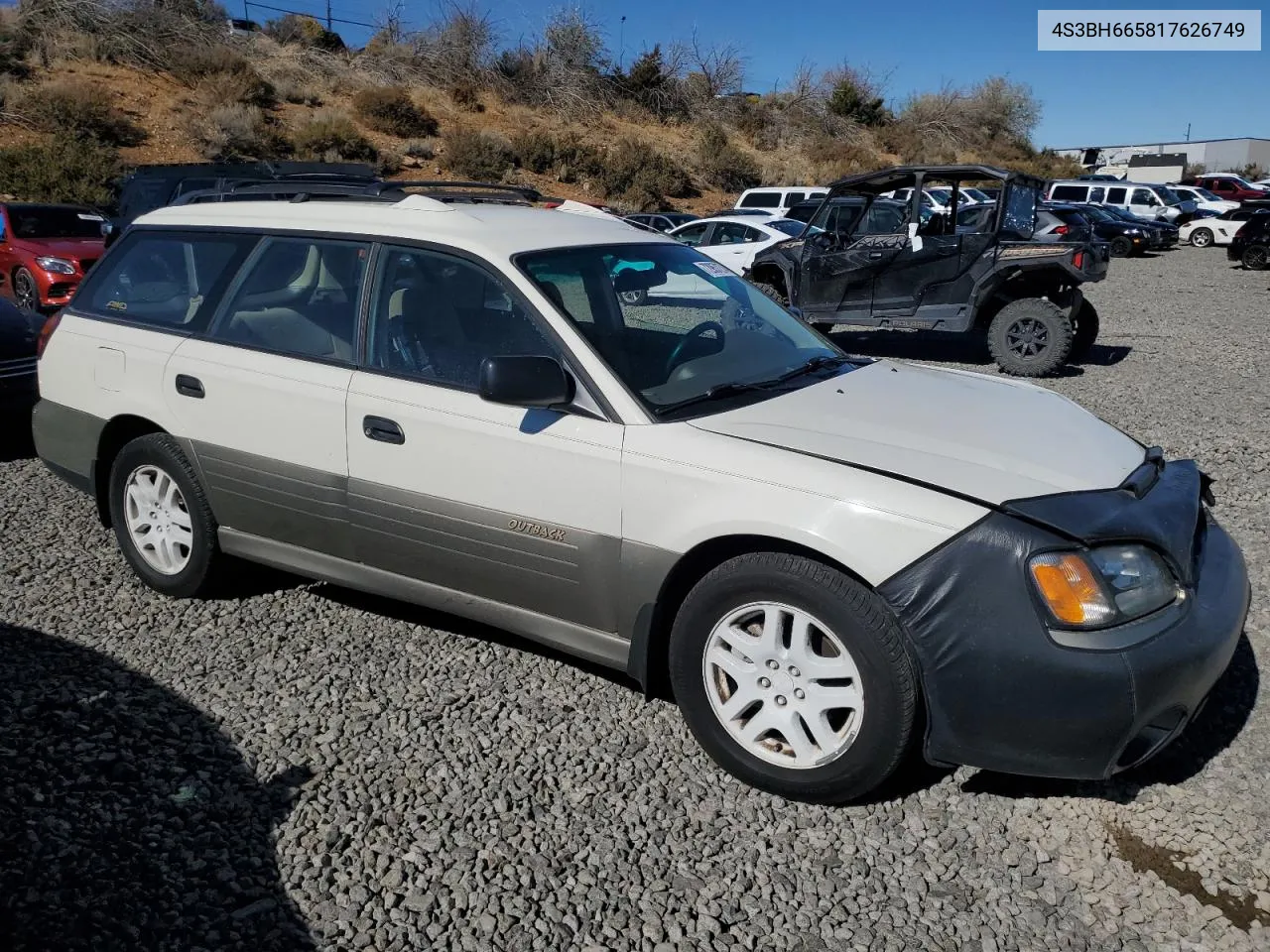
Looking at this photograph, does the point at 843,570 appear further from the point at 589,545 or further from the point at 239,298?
the point at 239,298

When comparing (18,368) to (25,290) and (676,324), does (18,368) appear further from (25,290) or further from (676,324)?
(25,290)

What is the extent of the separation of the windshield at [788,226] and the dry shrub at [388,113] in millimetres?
21726

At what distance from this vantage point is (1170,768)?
325 centimetres

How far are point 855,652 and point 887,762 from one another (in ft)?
1.08

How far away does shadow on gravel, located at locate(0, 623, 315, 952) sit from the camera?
8.37ft

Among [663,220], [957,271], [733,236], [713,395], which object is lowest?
[713,395]

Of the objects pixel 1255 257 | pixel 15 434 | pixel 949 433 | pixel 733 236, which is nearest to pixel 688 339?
pixel 949 433

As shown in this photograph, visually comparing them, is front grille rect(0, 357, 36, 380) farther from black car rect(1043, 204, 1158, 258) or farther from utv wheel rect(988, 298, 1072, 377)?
black car rect(1043, 204, 1158, 258)

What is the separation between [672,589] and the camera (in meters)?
3.22

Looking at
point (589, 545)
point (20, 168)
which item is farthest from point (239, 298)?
point (20, 168)

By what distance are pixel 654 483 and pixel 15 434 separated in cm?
619

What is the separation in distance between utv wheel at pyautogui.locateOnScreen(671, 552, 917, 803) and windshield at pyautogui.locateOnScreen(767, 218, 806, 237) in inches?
579

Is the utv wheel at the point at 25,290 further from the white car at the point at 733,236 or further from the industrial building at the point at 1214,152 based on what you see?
the industrial building at the point at 1214,152

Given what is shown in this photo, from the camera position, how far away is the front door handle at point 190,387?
4.15 metres
